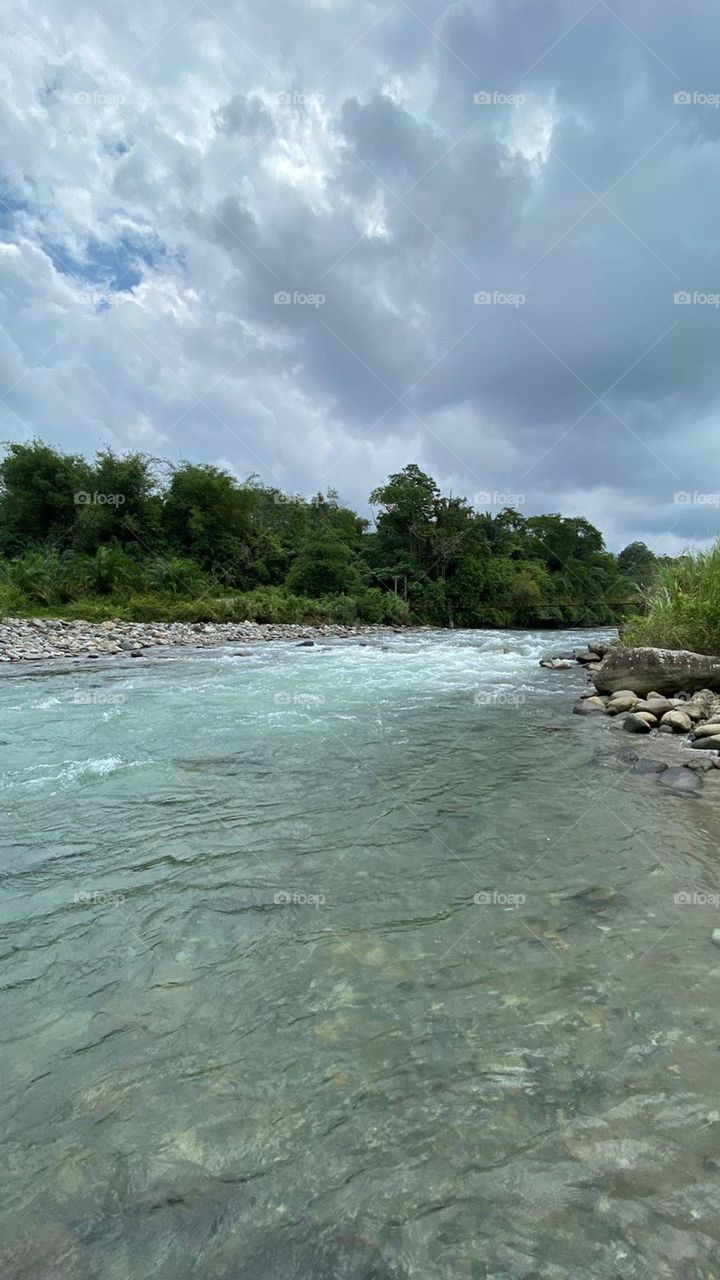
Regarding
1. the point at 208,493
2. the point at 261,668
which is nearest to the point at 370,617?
the point at 208,493

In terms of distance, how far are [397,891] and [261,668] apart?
10.6m

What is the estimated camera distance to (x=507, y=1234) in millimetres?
1520

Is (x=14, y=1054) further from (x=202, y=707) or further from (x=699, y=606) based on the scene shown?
(x=699, y=606)

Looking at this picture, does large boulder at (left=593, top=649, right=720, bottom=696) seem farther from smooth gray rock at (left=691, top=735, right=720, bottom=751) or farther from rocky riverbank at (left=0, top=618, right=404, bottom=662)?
rocky riverbank at (left=0, top=618, right=404, bottom=662)
